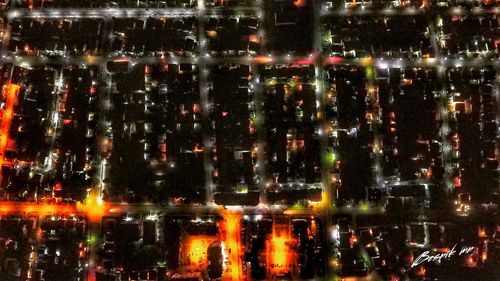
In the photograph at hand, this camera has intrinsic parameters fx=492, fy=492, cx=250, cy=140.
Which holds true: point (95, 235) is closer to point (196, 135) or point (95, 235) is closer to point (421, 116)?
point (196, 135)

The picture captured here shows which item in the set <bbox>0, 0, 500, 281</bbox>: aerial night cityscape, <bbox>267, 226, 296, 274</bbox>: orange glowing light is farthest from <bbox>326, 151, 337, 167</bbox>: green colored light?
<bbox>267, 226, 296, 274</bbox>: orange glowing light

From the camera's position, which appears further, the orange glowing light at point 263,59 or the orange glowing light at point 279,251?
the orange glowing light at point 263,59

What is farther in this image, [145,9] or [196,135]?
[145,9]

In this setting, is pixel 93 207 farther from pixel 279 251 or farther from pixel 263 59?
pixel 263 59

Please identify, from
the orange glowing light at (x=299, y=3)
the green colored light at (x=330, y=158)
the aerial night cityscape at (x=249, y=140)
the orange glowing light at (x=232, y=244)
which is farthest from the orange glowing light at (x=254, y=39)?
the orange glowing light at (x=232, y=244)

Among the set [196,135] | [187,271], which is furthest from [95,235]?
[196,135]

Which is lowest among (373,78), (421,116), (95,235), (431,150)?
(95,235)
